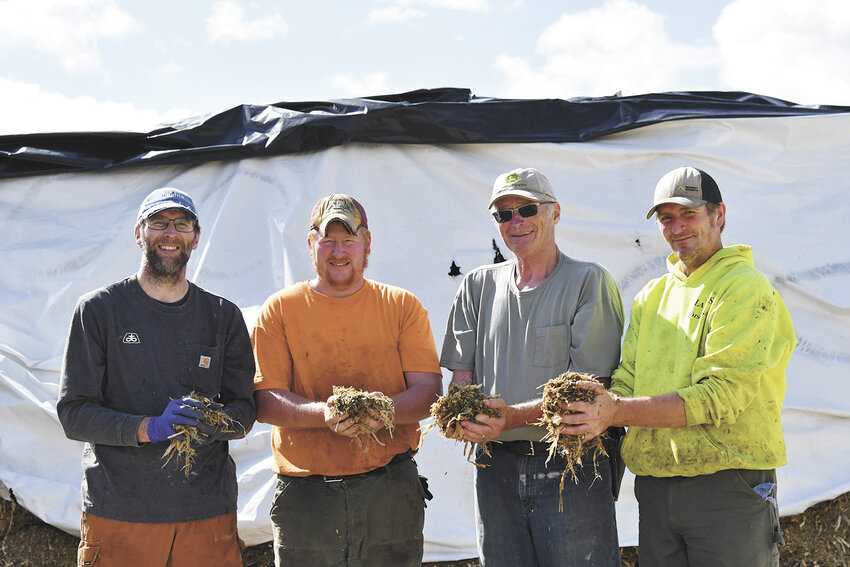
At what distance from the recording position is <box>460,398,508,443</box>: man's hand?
7.96 ft

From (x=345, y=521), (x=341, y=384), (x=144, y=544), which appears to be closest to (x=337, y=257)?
(x=341, y=384)

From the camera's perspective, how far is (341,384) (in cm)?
272

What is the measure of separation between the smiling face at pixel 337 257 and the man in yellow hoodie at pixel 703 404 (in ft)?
3.15

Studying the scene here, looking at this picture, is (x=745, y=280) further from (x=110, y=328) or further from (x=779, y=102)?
(x=779, y=102)

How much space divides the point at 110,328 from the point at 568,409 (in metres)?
1.54

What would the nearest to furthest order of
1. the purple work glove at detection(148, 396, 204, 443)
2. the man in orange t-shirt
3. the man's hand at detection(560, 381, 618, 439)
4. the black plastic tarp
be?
the man's hand at detection(560, 381, 618, 439) → the purple work glove at detection(148, 396, 204, 443) → the man in orange t-shirt → the black plastic tarp

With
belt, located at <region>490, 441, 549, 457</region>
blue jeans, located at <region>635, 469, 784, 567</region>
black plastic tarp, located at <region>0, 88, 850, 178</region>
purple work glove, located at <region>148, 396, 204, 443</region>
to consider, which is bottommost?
blue jeans, located at <region>635, 469, 784, 567</region>

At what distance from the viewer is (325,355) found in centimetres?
272

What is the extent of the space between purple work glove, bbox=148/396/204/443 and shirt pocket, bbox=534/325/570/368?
1.15 m

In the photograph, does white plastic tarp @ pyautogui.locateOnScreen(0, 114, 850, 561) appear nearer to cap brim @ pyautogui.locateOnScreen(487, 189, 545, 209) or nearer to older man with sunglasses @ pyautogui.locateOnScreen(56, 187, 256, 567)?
older man with sunglasses @ pyautogui.locateOnScreen(56, 187, 256, 567)

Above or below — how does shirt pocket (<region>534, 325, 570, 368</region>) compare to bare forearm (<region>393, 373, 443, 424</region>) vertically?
above

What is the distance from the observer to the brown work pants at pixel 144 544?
2.48 meters

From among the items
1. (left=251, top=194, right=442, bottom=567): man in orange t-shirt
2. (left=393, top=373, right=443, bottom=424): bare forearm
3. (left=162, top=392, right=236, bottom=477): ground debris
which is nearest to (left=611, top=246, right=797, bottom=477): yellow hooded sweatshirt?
(left=393, top=373, right=443, bottom=424): bare forearm

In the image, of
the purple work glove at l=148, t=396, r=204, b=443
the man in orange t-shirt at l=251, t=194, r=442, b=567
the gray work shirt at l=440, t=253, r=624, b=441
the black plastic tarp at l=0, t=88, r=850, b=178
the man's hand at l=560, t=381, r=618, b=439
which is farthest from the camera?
the black plastic tarp at l=0, t=88, r=850, b=178
